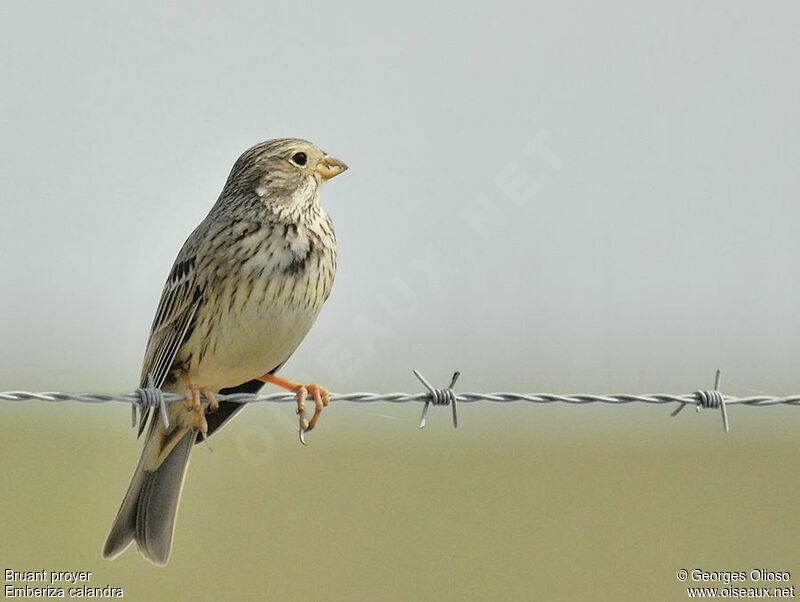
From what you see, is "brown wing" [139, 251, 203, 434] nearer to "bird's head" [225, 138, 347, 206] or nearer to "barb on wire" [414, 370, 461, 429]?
"bird's head" [225, 138, 347, 206]

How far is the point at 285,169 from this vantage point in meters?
6.97

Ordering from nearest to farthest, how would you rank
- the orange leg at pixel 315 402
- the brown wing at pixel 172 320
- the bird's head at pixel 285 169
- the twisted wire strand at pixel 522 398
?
1. the twisted wire strand at pixel 522 398
2. the orange leg at pixel 315 402
3. the brown wing at pixel 172 320
4. the bird's head at pixel 285 169

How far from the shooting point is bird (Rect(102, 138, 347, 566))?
21.0ft

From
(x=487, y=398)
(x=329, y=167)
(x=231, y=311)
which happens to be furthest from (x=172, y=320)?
(x=487, y=398)

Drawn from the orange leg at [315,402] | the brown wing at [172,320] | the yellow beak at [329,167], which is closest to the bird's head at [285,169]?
the yellow beak at [329,167]

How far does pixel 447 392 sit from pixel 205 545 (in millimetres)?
6721

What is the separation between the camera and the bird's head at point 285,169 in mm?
6879

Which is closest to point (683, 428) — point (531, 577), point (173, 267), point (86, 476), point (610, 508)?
point (610, 508)

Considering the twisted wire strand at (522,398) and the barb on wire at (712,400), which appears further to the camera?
the barb on wire at (712,400)

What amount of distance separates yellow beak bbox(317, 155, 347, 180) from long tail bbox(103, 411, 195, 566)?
1.41m

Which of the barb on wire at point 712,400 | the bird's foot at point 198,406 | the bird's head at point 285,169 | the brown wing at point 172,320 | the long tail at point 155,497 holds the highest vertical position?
the bird's head at point 285,169

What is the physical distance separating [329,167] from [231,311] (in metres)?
1.02

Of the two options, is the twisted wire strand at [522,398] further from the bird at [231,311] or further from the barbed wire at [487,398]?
the bird at [231,311]

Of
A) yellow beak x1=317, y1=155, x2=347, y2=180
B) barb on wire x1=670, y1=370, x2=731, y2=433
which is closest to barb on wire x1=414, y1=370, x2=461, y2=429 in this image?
barb on wire x1=670, y1=370, x2=731, y2=433
